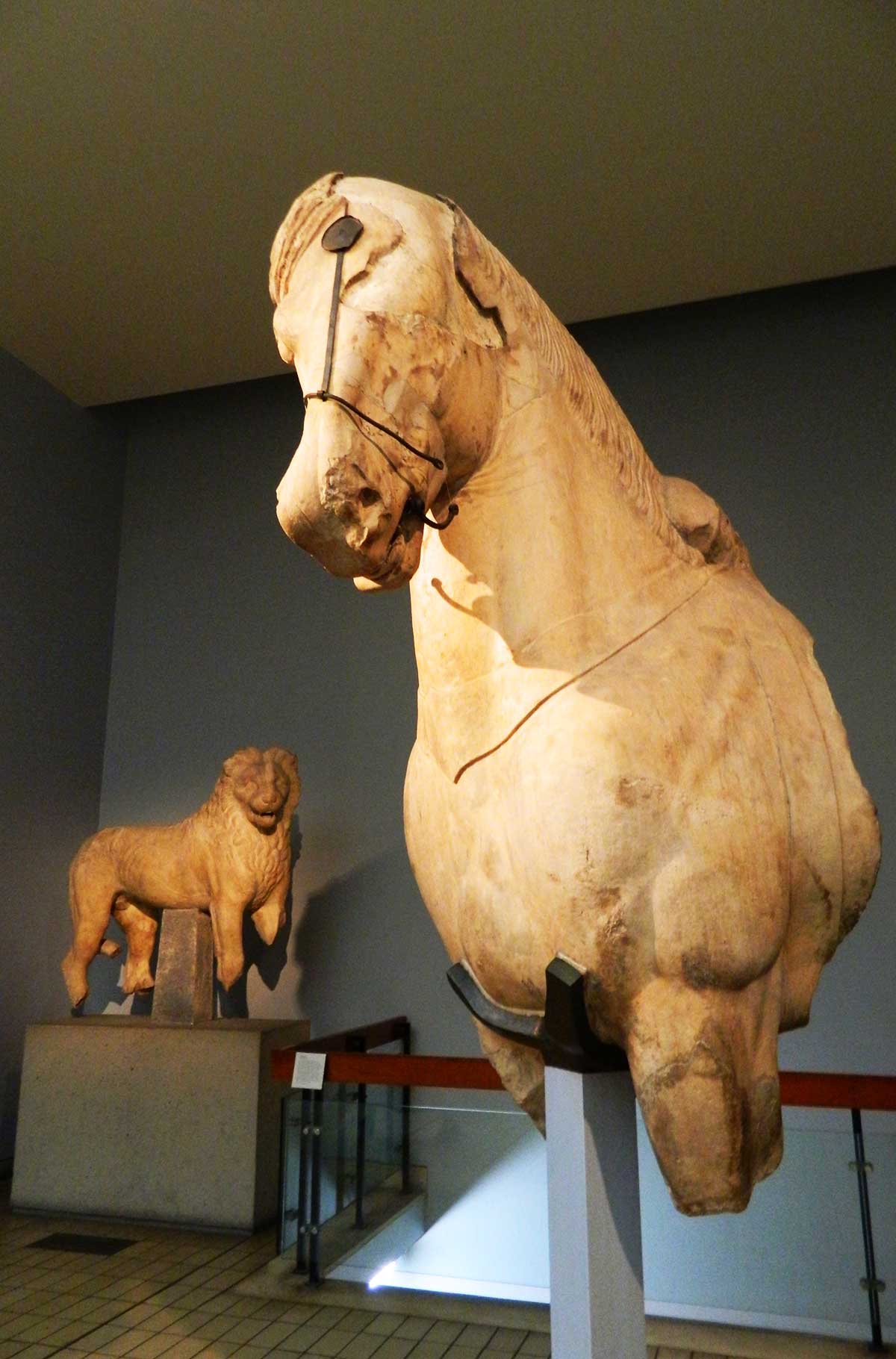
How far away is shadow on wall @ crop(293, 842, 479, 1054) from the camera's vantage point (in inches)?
144

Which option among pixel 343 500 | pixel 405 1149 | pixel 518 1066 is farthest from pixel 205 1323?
pixel 343 500

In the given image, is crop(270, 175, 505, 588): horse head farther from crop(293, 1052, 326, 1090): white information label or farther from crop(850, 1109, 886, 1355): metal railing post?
crop(293, 1052, 326, 1090): white information label

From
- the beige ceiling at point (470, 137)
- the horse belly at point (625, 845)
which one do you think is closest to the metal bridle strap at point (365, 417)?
the horse belly at point (625, 845)

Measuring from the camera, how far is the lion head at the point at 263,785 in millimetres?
3371

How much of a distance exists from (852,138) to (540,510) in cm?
255

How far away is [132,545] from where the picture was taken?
4633 mm

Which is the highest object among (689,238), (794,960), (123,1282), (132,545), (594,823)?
(689,238)

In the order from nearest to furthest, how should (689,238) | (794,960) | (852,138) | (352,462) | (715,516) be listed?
(352,462), (794,960), (715,516), (852,138), (689,238)

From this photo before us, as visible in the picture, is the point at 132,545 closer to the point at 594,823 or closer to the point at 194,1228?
the point at 194,1228

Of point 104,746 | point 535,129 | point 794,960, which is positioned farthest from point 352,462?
point 104,746

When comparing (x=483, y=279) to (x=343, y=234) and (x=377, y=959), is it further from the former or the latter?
(x=377, y=959)

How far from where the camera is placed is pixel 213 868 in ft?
11.2

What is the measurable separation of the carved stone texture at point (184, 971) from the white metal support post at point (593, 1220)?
2508 mm

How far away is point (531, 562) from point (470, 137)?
2.42 metres
